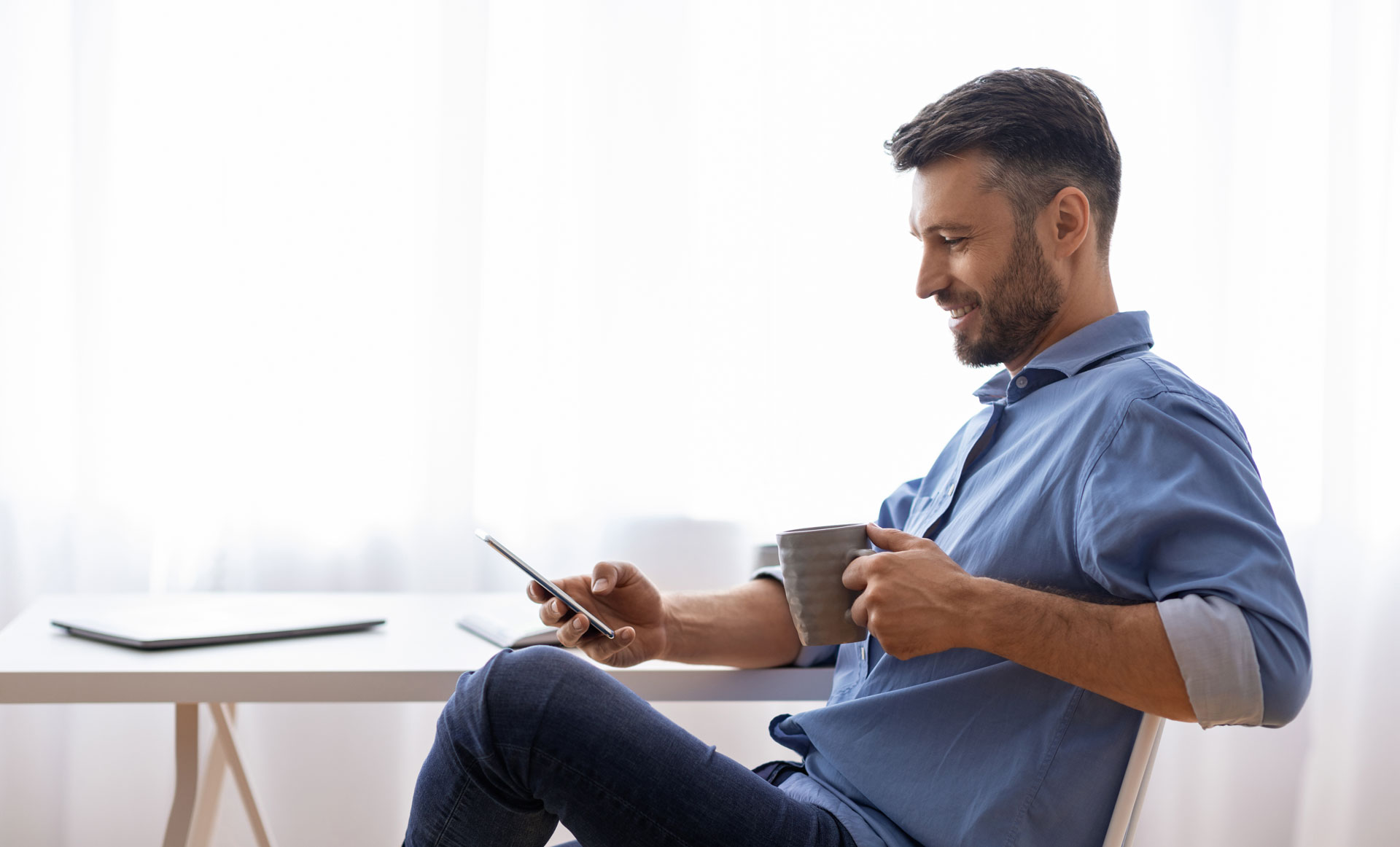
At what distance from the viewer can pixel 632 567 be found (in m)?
1.27

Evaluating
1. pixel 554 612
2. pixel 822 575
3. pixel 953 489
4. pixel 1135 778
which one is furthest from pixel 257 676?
pixel 1135 778

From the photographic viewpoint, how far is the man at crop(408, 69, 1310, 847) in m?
0.87

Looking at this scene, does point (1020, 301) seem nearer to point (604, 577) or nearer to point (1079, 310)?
point (1079, 310)

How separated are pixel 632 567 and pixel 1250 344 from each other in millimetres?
1424

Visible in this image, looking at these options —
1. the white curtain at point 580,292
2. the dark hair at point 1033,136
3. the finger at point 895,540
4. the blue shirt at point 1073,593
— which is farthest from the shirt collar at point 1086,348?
the white curtain at point 580,292

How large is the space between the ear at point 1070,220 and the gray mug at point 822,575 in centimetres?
41

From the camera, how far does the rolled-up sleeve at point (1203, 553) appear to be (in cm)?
83

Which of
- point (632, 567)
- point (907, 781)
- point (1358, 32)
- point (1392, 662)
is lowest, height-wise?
point (1392, 662)

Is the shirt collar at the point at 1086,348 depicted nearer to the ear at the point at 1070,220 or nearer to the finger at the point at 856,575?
the ear at the point at 1070,220

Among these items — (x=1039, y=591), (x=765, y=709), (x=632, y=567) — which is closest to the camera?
(x=1039, y=591)

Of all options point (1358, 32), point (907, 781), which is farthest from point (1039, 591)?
point (1358, 32)

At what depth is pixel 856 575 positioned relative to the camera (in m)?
0.95

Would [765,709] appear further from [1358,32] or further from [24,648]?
[1358,32]

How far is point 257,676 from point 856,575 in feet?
2.24
